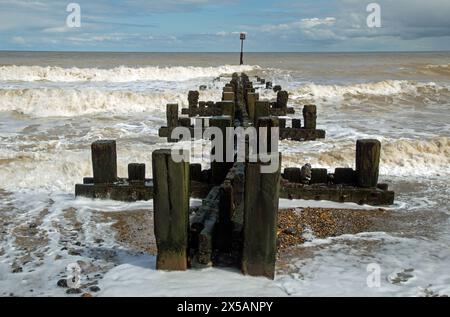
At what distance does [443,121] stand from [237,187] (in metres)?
13.5

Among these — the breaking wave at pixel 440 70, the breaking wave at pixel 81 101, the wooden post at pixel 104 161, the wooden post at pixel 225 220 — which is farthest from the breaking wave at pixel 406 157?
the breaking wave at pixel 440 70

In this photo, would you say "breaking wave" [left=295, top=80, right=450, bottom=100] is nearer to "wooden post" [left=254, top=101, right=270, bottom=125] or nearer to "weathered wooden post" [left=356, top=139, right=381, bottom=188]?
"wooden post" [left=254, top=101, right=270, bottom=125]

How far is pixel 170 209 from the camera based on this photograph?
13.1 ft

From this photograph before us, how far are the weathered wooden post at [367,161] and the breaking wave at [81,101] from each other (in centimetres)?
1442

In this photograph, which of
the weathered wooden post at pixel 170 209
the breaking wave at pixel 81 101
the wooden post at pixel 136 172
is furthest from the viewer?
the breaking wave at pixel 81 101

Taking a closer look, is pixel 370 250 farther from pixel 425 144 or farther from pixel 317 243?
pixel 425 144

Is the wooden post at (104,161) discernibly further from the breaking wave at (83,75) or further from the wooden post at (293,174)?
the breaking wave at (83,75)

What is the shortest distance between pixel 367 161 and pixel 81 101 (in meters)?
16.6

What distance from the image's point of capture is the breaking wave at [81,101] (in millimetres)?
19938

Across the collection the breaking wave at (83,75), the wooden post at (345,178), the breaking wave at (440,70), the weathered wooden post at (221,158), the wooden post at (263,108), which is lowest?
the wooden post at (345,178)

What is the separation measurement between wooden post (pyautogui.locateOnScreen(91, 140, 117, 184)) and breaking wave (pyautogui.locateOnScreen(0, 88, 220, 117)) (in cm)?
1329
